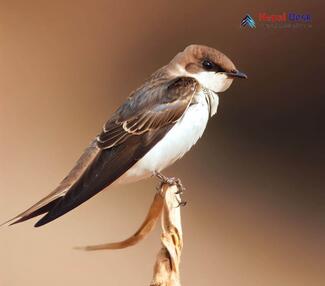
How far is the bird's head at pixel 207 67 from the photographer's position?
1.11 m

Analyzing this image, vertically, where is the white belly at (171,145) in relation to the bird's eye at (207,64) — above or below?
below

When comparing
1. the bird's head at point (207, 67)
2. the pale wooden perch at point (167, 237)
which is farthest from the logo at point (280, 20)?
the pale wooden perch at point (167, 237)

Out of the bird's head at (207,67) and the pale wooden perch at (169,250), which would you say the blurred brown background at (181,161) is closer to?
the bird's head at (207,67)

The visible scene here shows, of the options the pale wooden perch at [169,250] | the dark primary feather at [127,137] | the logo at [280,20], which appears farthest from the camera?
the logo at [280,20]

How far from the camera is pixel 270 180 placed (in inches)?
57.5

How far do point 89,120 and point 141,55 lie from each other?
183 mm

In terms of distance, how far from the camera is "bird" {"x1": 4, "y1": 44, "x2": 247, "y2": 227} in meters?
1.06

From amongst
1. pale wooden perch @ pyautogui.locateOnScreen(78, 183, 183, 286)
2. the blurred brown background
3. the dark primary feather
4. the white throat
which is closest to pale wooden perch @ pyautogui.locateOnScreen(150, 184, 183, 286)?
pale wooden perch @ pyautogui.locateOnScreen(78, 183, 183, 286)

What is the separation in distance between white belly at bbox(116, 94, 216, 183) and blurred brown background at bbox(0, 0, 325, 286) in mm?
305

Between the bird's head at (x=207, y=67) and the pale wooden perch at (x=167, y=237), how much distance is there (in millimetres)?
229

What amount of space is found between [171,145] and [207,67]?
156mm

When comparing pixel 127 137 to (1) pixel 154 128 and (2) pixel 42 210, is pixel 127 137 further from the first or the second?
(2) pixel 42 210

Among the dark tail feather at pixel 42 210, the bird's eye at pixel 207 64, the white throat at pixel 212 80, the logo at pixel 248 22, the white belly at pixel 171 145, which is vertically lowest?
the dark tail feather at pixel 42 210

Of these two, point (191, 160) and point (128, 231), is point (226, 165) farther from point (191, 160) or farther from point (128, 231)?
point (128, 231)
